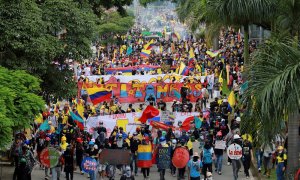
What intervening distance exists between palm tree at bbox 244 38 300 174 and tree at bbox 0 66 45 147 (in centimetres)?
519

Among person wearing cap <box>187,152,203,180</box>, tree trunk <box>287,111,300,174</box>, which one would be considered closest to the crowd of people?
person wearing cap <box>187,152,203,180</box>

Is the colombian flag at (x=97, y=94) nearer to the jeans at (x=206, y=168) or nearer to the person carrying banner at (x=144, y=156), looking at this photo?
the person carrying banner at (x=144, y=156)

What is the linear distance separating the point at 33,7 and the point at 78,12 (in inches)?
78.2

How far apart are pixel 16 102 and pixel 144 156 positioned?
13.7ft

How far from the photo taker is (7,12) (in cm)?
2169

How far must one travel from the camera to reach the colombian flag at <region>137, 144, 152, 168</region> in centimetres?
2148

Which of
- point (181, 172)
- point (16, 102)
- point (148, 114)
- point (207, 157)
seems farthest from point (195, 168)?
point (148, 114)

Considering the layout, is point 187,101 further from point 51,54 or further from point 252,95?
point 252,95

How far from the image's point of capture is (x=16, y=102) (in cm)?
1909

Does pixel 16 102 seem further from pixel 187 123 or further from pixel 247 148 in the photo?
pixel 187 123

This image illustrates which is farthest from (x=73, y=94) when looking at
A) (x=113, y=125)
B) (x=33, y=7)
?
(x=33, y=7)

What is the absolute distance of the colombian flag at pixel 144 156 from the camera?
70.5ft

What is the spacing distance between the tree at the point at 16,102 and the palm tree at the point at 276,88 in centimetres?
519

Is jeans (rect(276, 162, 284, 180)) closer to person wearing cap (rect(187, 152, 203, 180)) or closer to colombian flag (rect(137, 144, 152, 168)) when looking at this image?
person wearing cap (rect(187, 152, 203, 180))
